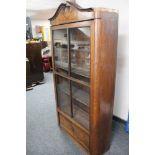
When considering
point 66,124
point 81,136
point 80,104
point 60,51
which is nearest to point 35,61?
point 60,51

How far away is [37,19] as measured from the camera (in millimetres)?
6766

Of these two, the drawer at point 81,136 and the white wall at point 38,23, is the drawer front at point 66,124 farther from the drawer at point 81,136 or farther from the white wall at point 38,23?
the white wall at point 38,23

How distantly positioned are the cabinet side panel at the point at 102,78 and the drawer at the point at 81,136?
0.37 feet

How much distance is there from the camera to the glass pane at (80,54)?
178 cm

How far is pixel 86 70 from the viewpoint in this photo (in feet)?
5.96

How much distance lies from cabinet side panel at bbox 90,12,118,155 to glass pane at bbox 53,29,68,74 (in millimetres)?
638

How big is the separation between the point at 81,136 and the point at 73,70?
809 mm

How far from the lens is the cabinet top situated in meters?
1.39

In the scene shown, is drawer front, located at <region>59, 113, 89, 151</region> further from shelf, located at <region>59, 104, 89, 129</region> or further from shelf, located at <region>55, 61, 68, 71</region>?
shelf, located at <region>55, 61, 68, 71</region>

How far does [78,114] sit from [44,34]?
546 cm

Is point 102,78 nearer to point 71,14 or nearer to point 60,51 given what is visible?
point 71,14

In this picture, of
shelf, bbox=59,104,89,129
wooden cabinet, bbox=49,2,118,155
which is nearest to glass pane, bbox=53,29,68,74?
wooden cabinet, bbox=49,2,118,155
